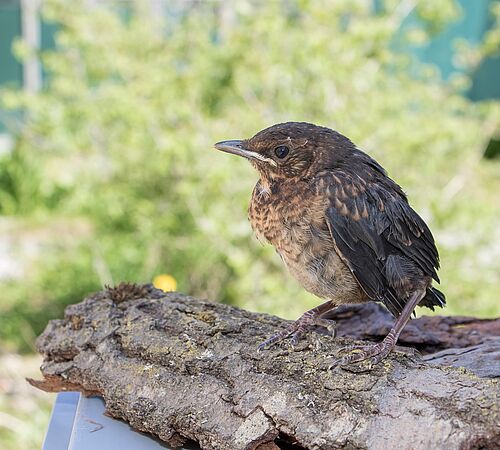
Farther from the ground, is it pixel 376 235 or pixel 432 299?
pixel 376 235

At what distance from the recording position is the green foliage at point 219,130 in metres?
5.05

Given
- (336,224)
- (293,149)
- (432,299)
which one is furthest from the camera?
(432,299)

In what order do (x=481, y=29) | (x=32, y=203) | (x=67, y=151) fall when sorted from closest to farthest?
(x=67, y=151) < (x=32, y=203) < (x=481, y=29)

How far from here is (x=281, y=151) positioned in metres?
2.35

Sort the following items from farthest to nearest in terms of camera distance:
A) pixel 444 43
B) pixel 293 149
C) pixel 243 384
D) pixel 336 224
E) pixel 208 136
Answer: pixel 444 43, pixel 208 136, pixel 293 149, pixel 336 224, pixel 243 384

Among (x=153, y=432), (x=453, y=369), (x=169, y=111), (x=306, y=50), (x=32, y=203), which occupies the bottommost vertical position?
(x=153, y=432)

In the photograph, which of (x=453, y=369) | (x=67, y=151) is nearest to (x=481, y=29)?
(x=67, y=151)

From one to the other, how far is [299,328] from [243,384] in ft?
1.16

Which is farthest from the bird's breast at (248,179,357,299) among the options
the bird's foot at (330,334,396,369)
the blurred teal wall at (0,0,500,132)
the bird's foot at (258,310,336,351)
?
the blurred teal wall at (0,0,500,132)

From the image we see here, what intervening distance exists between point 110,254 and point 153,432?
174 inches

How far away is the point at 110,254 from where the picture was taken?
20.9ft

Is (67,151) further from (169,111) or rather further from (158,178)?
(169,111)

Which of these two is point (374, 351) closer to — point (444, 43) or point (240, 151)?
point (240, 151)

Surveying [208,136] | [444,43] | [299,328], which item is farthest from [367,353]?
[444,43]
